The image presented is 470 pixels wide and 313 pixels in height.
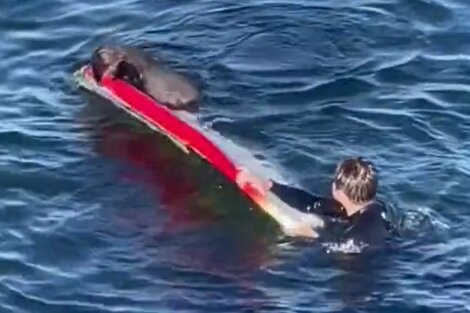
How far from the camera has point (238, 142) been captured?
603 inches

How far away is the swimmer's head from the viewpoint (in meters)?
13.5

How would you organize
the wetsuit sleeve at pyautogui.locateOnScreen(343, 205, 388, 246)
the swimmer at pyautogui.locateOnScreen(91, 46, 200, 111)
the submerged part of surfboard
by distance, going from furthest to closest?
the swimmer at pyautogui.locateOnScreen(91, 46, 200, 111)
the submerged part of surfboard
the wetsuit sleeve at pyautogui.locateOnScreen(343, 205, 388, 246)

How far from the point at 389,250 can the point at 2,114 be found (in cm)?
418

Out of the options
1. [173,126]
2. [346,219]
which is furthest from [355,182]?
[173,126]

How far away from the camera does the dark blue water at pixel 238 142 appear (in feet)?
43.8

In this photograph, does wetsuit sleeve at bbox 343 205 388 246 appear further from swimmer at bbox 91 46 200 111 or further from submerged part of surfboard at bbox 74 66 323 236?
swimmer at bbox 91 46 200 111

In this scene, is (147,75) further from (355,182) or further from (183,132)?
(355,182)

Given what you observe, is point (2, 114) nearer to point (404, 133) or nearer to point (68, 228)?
point (68, 228)

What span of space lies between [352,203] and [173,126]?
216 cm

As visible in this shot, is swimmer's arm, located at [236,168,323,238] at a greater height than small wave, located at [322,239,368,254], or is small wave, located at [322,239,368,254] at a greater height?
swimmer's arm, located at [236,168,323,238]

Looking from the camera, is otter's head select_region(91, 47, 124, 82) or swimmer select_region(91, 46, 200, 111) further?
otter's head select_region(91, 47, 124, 82)

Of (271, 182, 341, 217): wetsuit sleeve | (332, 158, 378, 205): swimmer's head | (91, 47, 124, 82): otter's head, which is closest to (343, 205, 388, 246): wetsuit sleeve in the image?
(332, 158, 378, 205): swimmer's head

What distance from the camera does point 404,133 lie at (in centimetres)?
1552

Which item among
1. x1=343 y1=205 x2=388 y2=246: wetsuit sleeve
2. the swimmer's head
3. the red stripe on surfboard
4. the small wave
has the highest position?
the red stripe on surfboard
